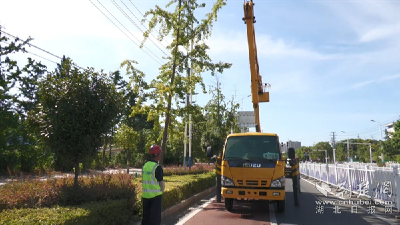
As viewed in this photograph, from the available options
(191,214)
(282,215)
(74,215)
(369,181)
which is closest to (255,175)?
(282,215)

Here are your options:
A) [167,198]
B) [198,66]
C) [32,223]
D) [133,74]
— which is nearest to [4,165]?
[133,74]

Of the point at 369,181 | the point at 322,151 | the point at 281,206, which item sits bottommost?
the point at 281,206

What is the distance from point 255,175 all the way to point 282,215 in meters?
1.66

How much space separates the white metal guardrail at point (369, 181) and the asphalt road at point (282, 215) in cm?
60

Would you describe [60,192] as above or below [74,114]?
below

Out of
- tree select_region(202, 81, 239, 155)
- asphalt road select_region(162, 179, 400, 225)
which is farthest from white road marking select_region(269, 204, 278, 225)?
tree select_region(202, 81, 239, 155)

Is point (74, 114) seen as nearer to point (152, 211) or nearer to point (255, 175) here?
point (152, 211)

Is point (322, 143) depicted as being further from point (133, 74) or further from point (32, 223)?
point (32, 223)

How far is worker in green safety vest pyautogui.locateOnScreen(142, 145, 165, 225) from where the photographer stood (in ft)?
18.8

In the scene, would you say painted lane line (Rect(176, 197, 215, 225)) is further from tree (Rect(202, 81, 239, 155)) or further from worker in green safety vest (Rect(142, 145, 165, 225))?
tree (Rect(202, 81, 239, 155))

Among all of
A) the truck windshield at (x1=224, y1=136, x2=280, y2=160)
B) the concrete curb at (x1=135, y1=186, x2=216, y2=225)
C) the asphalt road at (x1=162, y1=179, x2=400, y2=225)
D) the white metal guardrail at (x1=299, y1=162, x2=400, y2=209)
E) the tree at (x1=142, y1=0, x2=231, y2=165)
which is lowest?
the asphalt road at (x1=162, y1=179, x2=400, y2=225)

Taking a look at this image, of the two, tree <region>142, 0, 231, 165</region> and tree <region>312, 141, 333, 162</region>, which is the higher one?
tree <region>142, 0, 231, 165</region>

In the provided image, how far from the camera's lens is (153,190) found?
226 inches

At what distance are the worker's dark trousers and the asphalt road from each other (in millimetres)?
2432
